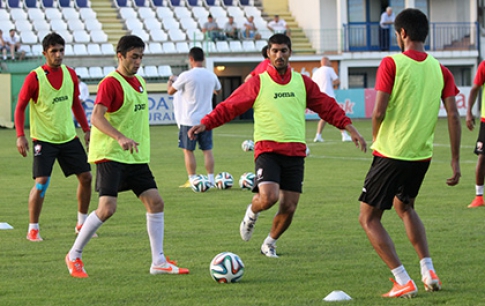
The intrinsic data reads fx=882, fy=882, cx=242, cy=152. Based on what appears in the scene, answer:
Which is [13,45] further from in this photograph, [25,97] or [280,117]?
[280,117]

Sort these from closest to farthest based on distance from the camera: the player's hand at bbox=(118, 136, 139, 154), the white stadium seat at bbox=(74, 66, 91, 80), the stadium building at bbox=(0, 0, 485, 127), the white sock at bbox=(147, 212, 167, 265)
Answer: the player's hand at bbox=(118, 136, 139, 154) → the white sock at bbox=(147, 212, 167, 265) → the white stadium seat at bbox=(74, 66, 91, 80) → the stadium building at bbox=(0, 0, 485, 127)

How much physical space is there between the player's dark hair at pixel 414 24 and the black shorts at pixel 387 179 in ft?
2.86

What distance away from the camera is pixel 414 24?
239 inches

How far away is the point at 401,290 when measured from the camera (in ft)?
19.7

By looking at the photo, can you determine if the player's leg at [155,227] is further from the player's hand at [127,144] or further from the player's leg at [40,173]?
the player's leg at [40,173]

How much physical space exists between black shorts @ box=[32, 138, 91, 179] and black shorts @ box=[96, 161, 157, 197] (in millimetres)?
1843

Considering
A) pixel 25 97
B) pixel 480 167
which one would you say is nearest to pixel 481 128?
pixel 480 167

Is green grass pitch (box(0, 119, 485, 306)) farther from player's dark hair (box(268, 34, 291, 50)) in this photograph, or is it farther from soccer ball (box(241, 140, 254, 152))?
soccer ball (box(241, 140, 254, 152))

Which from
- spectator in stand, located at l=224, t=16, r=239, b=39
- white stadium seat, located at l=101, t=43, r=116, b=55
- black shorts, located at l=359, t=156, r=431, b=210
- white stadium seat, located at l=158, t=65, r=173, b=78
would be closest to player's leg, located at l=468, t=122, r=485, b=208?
black shorts, located at l=359, t=156, r=431, b=210

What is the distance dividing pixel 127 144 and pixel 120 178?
0.59 metres

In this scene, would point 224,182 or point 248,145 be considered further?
point 248,145

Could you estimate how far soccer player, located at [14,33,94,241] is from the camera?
897 centimetres

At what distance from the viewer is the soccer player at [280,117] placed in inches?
299

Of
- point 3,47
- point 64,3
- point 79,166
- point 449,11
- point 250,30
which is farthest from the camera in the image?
point 449,11
